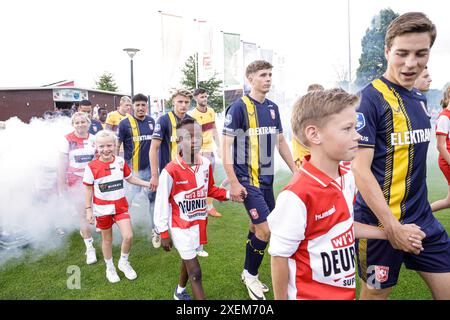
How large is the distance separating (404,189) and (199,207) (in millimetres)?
1756

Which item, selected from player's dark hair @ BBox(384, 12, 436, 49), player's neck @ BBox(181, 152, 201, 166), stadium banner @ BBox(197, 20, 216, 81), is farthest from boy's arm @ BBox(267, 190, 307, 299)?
stadium banner @ BBox(197, 20, 216, 81)

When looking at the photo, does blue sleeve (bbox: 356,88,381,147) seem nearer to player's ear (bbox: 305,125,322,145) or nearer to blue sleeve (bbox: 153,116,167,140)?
player's ear (bbox: 305,125,322,145)

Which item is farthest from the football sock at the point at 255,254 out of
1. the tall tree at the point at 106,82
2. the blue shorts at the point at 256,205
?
the tall tree at the point at 106,82

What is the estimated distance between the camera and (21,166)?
4.70 meters

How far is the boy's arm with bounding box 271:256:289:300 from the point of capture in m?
1.68

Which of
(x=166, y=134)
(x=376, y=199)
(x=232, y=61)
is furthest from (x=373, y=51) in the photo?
(x=376, y=199)

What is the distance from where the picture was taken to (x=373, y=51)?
26766mm

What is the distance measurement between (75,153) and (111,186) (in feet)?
3.71

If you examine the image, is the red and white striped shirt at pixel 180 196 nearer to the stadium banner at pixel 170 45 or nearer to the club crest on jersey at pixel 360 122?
the club crest on jersey at pixel 360 122

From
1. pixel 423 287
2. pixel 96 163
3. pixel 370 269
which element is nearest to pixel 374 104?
pixel 370 269

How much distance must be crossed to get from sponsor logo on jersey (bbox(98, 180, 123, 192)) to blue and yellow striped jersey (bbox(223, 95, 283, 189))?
1.47 meters
